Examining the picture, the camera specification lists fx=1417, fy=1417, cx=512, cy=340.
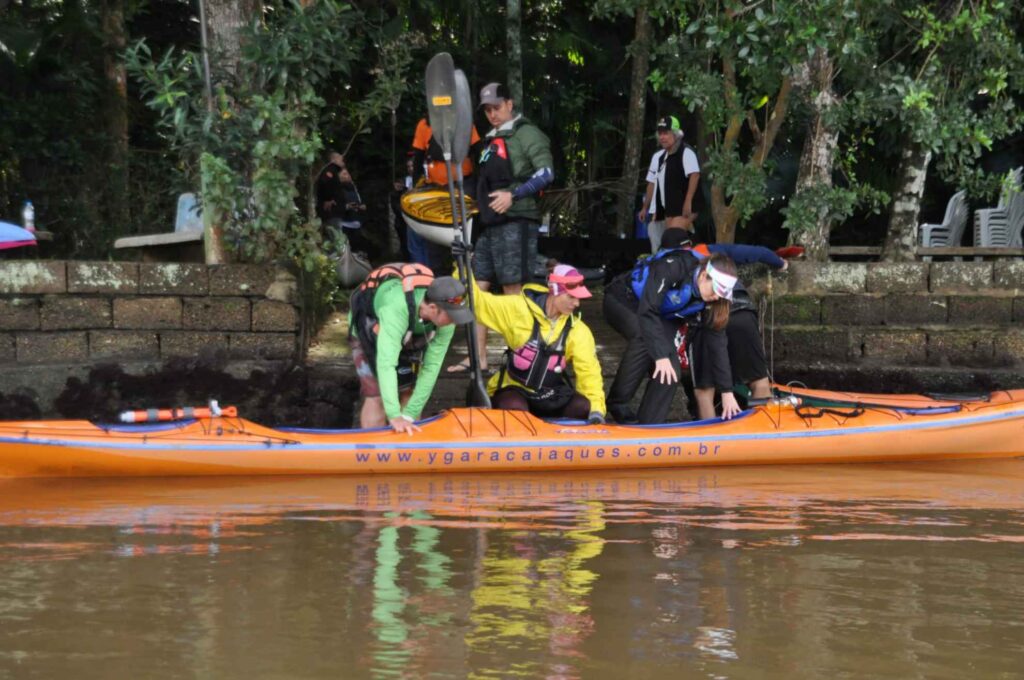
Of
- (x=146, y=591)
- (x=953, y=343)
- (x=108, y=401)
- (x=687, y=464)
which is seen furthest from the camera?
(x=953, y=343)

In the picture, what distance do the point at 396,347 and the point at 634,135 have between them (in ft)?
25.7

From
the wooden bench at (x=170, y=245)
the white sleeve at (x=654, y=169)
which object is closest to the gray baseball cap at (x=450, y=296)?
the wooden bench at (x=170, y=245)

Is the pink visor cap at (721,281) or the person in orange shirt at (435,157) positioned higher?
the person in orange shirt at (435,157)

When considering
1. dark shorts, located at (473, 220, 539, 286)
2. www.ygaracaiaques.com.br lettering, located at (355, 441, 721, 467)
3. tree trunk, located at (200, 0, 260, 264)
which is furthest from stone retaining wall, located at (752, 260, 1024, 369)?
tree trunk, located at (200, 0, 260, 264)

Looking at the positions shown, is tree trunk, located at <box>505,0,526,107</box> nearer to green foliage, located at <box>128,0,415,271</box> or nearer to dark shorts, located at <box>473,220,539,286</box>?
green foliage, located at <box>128,0,415,271</box>

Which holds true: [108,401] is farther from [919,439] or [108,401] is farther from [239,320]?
[919,439]

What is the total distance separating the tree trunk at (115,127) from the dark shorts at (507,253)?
6.18 metres

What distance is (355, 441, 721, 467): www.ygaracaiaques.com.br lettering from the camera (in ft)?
24.3

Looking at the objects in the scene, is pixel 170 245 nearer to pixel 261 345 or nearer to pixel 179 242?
pixel 179 242

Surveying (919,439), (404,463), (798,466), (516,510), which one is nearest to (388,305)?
(404,463)

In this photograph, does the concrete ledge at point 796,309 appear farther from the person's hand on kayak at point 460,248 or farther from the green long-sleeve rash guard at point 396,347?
the green long-sleeve rash guard at point 396,347

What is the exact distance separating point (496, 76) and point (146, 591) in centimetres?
1040

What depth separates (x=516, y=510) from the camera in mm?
6609

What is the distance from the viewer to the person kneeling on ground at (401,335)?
7.23 meters
